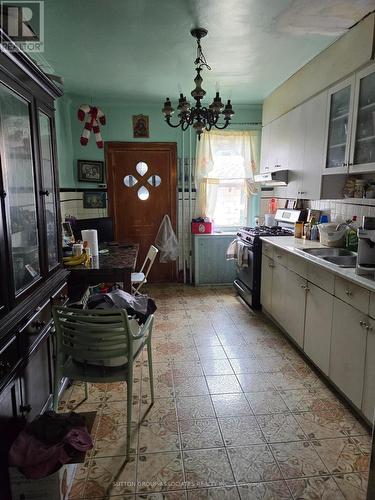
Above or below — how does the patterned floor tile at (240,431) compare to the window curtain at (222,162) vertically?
below

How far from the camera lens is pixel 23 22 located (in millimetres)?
1663

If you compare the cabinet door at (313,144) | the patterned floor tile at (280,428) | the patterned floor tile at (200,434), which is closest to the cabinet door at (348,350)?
the patterned floor tile at (280,428)

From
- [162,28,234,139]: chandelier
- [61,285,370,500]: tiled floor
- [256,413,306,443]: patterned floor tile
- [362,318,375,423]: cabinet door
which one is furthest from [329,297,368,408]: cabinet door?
[162,28,234,139]: chandelier

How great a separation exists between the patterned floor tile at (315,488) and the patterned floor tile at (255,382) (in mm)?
740

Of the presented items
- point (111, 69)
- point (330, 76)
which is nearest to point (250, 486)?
point (330, 76)

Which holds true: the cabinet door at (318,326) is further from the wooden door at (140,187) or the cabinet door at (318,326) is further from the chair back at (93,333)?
the wooden door at (140,187)

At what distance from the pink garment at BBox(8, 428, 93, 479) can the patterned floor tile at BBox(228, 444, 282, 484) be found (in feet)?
2.63

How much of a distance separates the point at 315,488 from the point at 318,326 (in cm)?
110

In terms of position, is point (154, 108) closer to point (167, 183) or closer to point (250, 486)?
point (167, 183)

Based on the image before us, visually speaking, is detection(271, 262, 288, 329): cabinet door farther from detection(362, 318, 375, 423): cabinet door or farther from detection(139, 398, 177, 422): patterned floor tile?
detection(139, 398, 177, 422): patterned floor tile

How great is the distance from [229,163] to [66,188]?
2315mm

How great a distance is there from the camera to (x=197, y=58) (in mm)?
2783

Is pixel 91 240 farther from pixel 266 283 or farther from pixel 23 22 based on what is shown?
pixel 266 283

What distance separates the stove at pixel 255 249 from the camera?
3697 millimetres
